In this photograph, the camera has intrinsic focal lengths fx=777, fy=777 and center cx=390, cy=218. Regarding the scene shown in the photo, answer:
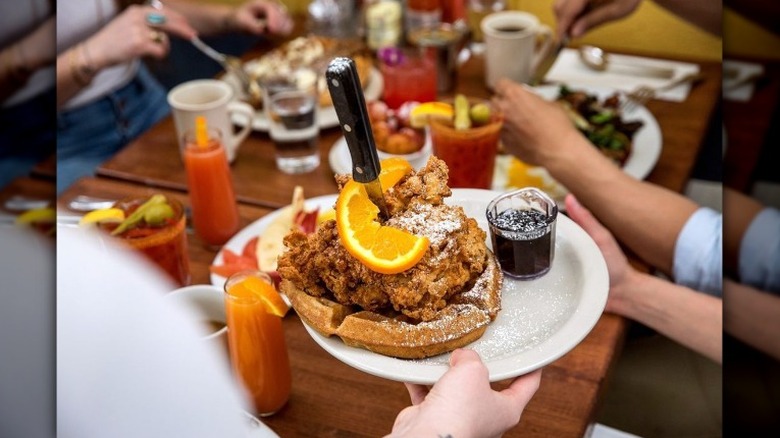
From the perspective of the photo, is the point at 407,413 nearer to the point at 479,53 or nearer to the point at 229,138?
the point at 229,138

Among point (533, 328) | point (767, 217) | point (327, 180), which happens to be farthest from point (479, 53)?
point (767, 217)

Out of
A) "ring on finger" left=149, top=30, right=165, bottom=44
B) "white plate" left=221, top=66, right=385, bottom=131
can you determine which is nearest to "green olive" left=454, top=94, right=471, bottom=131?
"white plate" left=221, top=66, right=385, bottom=131

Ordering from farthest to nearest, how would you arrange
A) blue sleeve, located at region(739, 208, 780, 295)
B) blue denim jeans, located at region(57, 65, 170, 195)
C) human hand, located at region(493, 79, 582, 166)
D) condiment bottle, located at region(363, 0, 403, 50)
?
condiment bottle, located at region(363, 0, 403, 50) < blue denim jeans, located at region(57, 65, 170, 195) < human hand, located at region(493, 79, 582, 166) < blue sleeve, located at region(739, 208, 780, 295)

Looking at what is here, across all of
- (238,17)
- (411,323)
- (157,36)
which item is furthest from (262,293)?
(238,17)

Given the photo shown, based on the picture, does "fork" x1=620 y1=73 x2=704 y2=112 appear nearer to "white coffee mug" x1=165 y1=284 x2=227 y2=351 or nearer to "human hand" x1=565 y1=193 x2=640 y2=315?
"human hand" x1=565 y1=193 x2=640 y2=315

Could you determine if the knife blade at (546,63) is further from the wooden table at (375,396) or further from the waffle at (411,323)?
the waffle at (411,323)

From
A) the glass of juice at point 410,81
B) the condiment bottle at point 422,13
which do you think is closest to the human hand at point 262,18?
the condiment bottle at point 422,13
